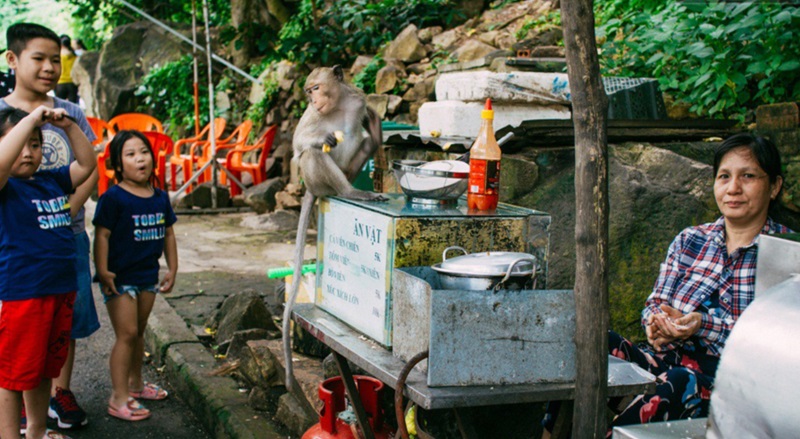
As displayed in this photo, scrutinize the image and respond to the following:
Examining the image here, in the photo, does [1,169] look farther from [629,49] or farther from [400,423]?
[629,49]

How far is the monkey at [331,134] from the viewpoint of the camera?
3.76 meters

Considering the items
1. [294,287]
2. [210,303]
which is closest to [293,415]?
[294,287]

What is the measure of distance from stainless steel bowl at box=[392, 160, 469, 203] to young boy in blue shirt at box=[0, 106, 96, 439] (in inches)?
61.6

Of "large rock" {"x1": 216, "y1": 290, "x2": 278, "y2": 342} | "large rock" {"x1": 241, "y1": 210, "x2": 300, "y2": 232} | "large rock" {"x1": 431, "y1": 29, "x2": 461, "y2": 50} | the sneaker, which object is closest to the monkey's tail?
the sneaker

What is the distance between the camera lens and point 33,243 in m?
3.38

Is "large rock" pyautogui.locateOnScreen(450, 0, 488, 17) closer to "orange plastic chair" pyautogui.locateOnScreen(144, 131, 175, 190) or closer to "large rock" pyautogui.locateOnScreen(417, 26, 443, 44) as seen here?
"large rock" pyautogui.locateOnScreen(417, 26, 443, 44)

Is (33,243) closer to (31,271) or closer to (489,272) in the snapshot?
(31,271)

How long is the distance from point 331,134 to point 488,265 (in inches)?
74.4

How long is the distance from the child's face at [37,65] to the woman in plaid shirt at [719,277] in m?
2.80

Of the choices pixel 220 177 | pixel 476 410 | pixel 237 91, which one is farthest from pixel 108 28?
pixel 476 410

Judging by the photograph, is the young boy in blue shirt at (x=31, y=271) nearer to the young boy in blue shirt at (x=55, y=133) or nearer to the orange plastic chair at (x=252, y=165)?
the young boy in blue shirt at (x=55, y=133)

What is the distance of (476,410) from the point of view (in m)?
2.76

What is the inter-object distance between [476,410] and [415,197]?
2.63 feet

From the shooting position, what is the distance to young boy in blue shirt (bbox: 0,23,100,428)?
12.1 ft
